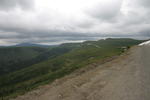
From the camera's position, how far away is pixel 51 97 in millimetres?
10180

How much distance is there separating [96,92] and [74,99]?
79.5 inches

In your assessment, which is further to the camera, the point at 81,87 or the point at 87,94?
the point at 81,87

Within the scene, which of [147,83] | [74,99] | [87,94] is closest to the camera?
[74,99]

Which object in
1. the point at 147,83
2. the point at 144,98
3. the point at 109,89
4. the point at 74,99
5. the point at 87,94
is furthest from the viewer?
the point at 147,83

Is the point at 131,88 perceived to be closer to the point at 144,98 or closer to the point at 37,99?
the point at 144,98

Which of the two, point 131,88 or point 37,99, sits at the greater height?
point 131,88

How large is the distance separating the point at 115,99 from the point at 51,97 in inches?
200

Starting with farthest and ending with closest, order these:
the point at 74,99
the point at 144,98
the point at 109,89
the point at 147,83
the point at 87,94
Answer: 1. the point at 147,83
2. the point at 109,89
3. the point at 87,94
4. the point at 74,99
5. the point at 144,98

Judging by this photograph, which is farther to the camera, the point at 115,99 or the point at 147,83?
the point at 147,83

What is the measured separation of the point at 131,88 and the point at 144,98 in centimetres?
195

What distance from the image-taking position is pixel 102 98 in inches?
355

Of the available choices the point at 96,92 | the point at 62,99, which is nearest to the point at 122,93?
the point at 96,92

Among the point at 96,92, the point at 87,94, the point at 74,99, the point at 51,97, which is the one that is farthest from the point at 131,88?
the point at 51,97

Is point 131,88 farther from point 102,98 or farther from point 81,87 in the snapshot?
point 81,87
